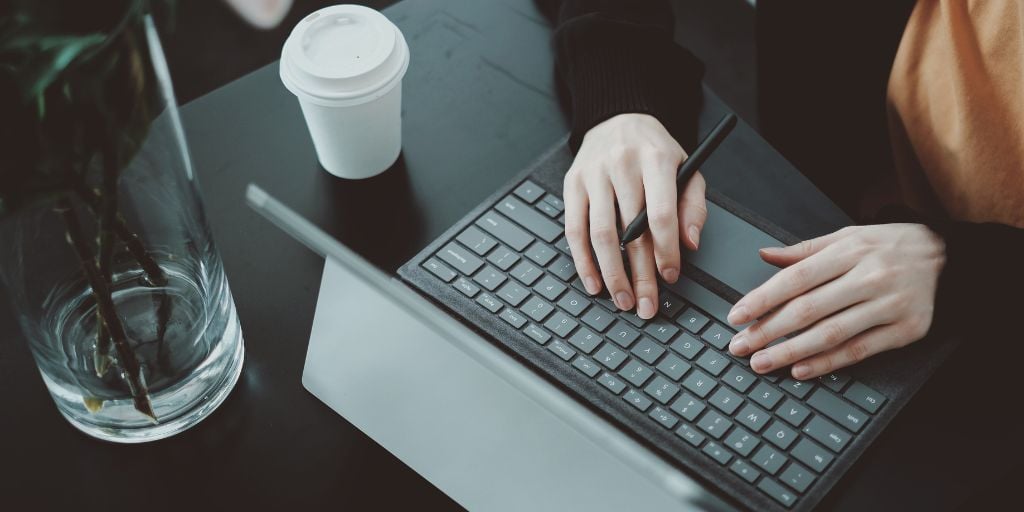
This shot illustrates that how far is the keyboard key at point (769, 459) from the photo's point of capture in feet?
1.93

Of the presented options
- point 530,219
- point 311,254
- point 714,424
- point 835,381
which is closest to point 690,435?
point 714,424

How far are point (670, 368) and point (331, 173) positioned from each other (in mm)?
346

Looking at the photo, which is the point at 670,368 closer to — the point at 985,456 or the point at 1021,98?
the point at 985,456

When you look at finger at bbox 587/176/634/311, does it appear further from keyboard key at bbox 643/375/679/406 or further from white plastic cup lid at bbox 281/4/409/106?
white plastic cup lid at bbox 281/4/409/106

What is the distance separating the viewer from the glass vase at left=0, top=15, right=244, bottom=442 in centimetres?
47

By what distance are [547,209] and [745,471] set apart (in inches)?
10.5

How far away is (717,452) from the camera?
593 millimetres

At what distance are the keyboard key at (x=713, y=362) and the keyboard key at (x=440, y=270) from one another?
0.20 meters

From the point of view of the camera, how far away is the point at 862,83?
93cm

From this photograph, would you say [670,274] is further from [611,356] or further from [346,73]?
[346,73]

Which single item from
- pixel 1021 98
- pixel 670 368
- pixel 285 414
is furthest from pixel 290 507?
pixel 1021 98

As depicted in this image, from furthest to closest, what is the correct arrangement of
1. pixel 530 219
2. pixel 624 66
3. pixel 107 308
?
pixel 624 66
pixel 530 219
pixel 107 308

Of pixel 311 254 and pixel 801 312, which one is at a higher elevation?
pixel 801 312

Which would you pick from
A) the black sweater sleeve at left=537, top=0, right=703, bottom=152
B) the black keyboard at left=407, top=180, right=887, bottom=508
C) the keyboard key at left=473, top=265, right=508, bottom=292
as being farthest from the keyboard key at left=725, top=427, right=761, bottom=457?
the black sweater sleeve at left=537, top=0, right=703, bottom=152
